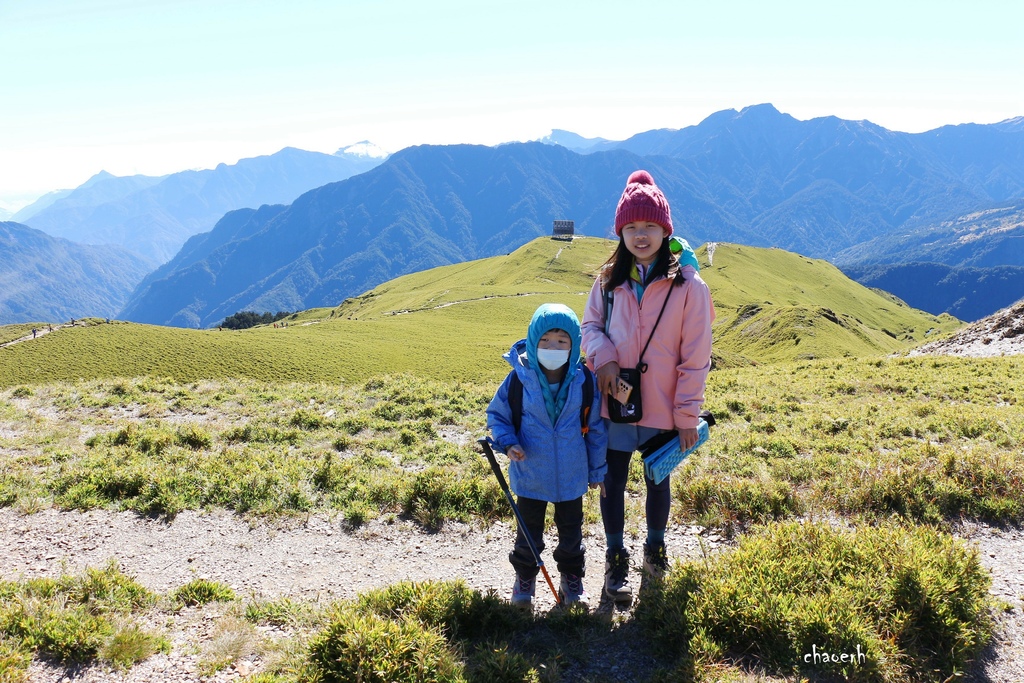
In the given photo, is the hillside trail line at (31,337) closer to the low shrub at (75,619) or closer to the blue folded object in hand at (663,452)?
the low shrub at (75,619)

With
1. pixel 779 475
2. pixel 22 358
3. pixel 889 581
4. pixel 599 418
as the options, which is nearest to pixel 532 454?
pixel 599 418

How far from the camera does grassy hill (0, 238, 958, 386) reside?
56688 mm

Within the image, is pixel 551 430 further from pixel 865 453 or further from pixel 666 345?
pixel 865 453

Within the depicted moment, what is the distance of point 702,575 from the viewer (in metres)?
5.60

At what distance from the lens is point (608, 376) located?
5539 mm

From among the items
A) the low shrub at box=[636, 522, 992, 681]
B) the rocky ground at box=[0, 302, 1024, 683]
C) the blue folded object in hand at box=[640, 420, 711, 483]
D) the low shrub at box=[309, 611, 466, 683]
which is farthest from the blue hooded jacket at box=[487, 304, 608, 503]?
the low shrub at box=[309, 611, 466, 683]

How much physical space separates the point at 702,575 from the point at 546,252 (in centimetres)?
16338

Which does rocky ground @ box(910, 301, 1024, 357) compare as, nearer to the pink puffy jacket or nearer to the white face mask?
the pink puffy jacket

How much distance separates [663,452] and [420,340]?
72.1m

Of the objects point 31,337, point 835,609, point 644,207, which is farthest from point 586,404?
point 31,337

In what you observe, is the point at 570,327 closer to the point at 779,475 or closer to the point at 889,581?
the point at 889,581

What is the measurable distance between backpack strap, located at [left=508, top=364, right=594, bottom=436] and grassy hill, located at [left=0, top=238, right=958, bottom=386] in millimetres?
1482

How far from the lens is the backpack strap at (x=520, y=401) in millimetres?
5605

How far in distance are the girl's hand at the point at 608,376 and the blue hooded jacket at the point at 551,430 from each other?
137mm
